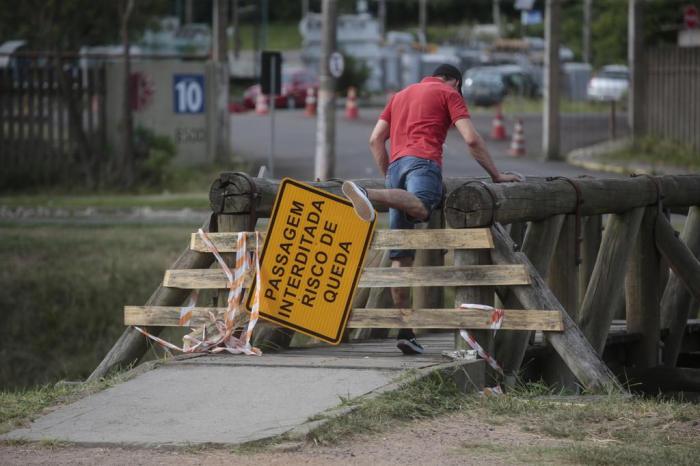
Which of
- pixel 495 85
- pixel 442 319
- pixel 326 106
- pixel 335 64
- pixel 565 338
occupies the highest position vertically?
pixel 335 64

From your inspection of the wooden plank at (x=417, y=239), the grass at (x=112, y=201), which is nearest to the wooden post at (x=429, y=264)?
the wooden plank at (x=417, y=239)

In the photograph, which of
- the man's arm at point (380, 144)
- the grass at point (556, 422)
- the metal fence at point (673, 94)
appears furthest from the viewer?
the metal fence at point (673, 94)

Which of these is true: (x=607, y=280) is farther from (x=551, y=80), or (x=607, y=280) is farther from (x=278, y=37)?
(x=278, y=37)

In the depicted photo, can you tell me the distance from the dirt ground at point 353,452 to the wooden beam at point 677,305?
611cm

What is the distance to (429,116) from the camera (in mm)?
9133

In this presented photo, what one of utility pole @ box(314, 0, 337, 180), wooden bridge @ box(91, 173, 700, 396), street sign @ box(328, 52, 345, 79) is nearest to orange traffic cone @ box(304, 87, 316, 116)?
utility pole @ box(314, 0, 337, 180)

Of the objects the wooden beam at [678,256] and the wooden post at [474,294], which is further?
the wooden beam at [678,256]

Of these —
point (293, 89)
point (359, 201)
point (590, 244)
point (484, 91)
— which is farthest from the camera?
point (484, 91)

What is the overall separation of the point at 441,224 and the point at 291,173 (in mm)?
18422

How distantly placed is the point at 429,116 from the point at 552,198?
1.08 metres

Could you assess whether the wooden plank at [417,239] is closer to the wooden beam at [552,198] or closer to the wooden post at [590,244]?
the wooden beam at [552,198]

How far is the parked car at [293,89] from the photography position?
165ft

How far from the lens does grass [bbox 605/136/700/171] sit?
29.8 metres

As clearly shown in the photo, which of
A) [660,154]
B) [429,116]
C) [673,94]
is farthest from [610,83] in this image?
[429,116]
